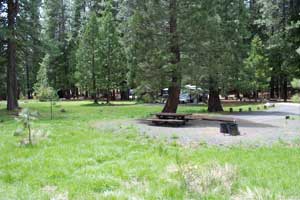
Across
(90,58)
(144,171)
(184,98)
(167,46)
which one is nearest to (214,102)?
(167,46)

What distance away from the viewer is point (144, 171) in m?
6.25

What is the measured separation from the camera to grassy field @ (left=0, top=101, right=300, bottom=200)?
498cm

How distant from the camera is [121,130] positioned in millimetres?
12508

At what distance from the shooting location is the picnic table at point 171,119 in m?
14.0

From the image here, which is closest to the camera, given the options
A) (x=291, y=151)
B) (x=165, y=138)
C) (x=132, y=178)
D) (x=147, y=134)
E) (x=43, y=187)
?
(x=43, y=187)

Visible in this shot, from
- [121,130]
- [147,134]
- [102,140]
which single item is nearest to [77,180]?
[102,140]

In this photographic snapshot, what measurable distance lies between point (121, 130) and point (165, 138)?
2.44 metres

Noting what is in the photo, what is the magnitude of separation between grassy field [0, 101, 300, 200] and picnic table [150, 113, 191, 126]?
182 inches

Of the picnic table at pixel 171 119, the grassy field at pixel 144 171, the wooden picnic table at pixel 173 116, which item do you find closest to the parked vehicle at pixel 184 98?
the picnic table at pixel 171 119

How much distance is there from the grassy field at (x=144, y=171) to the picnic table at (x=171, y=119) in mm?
4622

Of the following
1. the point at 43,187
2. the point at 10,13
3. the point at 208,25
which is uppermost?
the point at 10,13

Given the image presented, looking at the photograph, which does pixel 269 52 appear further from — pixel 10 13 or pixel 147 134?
pixel 147 134

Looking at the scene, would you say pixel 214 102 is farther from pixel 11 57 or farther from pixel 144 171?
pixel 144 171

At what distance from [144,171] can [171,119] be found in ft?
26.5
